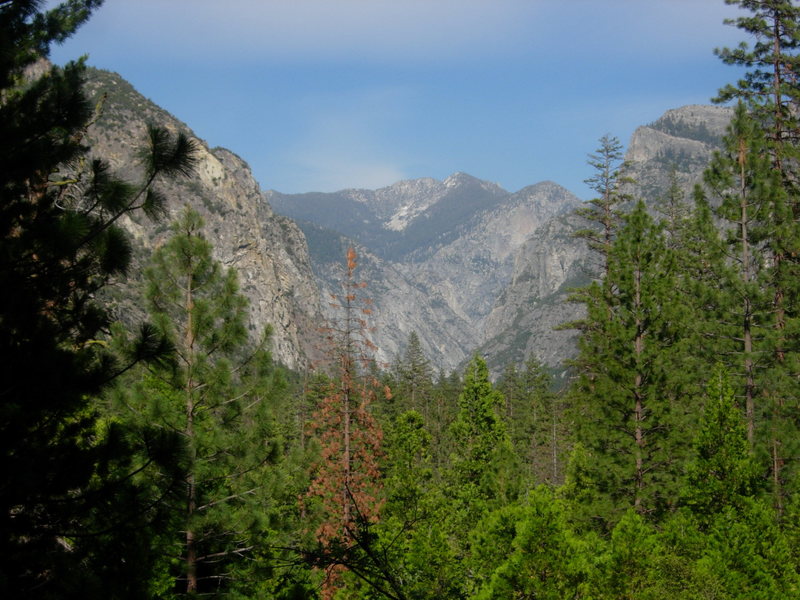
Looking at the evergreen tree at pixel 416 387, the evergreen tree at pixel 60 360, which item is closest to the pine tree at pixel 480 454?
the evergreen tree at pixel 60 360

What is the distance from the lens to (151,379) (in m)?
12.4

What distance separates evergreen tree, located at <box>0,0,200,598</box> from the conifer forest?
0.02 meters

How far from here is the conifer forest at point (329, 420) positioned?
5203mm

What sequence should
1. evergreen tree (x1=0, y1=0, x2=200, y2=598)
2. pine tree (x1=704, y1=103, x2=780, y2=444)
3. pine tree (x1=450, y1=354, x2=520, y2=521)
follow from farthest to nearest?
1. pine tree (x1=450, y1=354, x2=520, y2=521)
2. pine tree (x1=704, y1=103, x2=780, y2=444)
3. evergreen tree (x1=0, y1=0, x2=200, y2=598)

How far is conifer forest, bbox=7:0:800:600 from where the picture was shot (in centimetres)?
520

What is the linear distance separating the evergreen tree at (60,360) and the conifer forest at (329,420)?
2 cm

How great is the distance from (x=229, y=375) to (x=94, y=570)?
675 cm

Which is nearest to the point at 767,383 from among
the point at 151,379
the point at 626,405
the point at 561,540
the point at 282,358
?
the point at 626,405

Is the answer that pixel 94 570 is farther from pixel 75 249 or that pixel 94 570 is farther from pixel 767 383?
pixel 767 383

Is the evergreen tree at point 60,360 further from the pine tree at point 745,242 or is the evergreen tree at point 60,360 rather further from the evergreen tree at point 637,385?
the pine tree at point 745,242

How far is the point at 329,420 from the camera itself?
20.7 meters

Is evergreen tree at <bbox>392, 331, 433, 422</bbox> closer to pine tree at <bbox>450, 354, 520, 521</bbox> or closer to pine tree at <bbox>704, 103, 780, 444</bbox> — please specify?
pine tree at <bbox>450, 354, 520, 521</bbox>

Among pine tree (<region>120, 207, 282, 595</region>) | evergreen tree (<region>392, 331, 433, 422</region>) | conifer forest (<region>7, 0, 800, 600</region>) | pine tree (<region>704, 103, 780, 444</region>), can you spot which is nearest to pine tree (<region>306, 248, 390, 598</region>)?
conifer forest (<region>7, 0, 800, 600</region>)

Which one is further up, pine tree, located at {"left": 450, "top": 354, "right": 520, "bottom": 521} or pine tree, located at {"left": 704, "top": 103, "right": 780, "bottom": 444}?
pine tree, located at {"left": 704, "top": 103, "right": 780, "bottom": 444}
